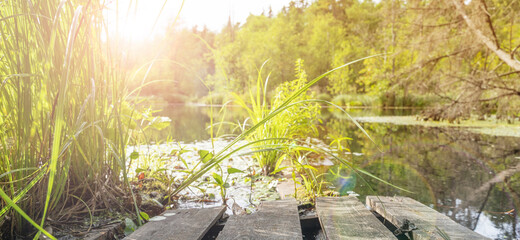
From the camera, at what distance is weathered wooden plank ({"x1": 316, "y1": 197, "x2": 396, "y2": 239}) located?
2.99 ft

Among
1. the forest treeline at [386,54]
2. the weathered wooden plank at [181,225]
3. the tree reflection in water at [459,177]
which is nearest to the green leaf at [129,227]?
the weathered wooden plank at [181,225]

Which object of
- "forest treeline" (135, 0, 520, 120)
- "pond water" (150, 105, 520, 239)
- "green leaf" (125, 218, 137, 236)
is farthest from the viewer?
"forest treeline" (135, 0, 520, 120)

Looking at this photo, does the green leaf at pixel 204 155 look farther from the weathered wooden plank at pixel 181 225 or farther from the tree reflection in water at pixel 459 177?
the tree reflection in water at pixel 459 177

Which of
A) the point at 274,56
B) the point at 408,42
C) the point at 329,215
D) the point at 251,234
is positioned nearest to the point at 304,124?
the point at 329,215

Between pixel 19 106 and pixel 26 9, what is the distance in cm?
31

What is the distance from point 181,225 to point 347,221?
22.3 inches

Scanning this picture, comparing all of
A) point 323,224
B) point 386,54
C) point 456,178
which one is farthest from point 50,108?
point 456,178

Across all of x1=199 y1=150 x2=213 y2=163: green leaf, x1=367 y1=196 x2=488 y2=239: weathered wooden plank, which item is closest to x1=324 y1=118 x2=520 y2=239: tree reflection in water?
x1=367 y1=196 x2=488 y2=239: weathered wooden plank

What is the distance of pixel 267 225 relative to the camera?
40.0 inches

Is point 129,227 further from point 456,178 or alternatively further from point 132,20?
point 456,178

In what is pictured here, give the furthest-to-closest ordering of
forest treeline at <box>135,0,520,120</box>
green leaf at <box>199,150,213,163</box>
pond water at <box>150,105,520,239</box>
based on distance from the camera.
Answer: forest treeline at <box>135,0,520,120</box> → pond water at <box>150,105,520,239</box> → green leaf at <box>199,150,213,163</box>

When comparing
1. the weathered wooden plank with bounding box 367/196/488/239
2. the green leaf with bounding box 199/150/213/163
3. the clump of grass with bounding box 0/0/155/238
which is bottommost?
the weathered wooden plank with bounding box 367/196/488/239

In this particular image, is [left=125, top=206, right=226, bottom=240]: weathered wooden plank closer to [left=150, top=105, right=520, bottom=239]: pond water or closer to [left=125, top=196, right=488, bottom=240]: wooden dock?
[left=125, top=196, right=488, bottom=240]: wooden dock

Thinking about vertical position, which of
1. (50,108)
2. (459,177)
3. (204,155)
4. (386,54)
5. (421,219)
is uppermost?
(386,54)
